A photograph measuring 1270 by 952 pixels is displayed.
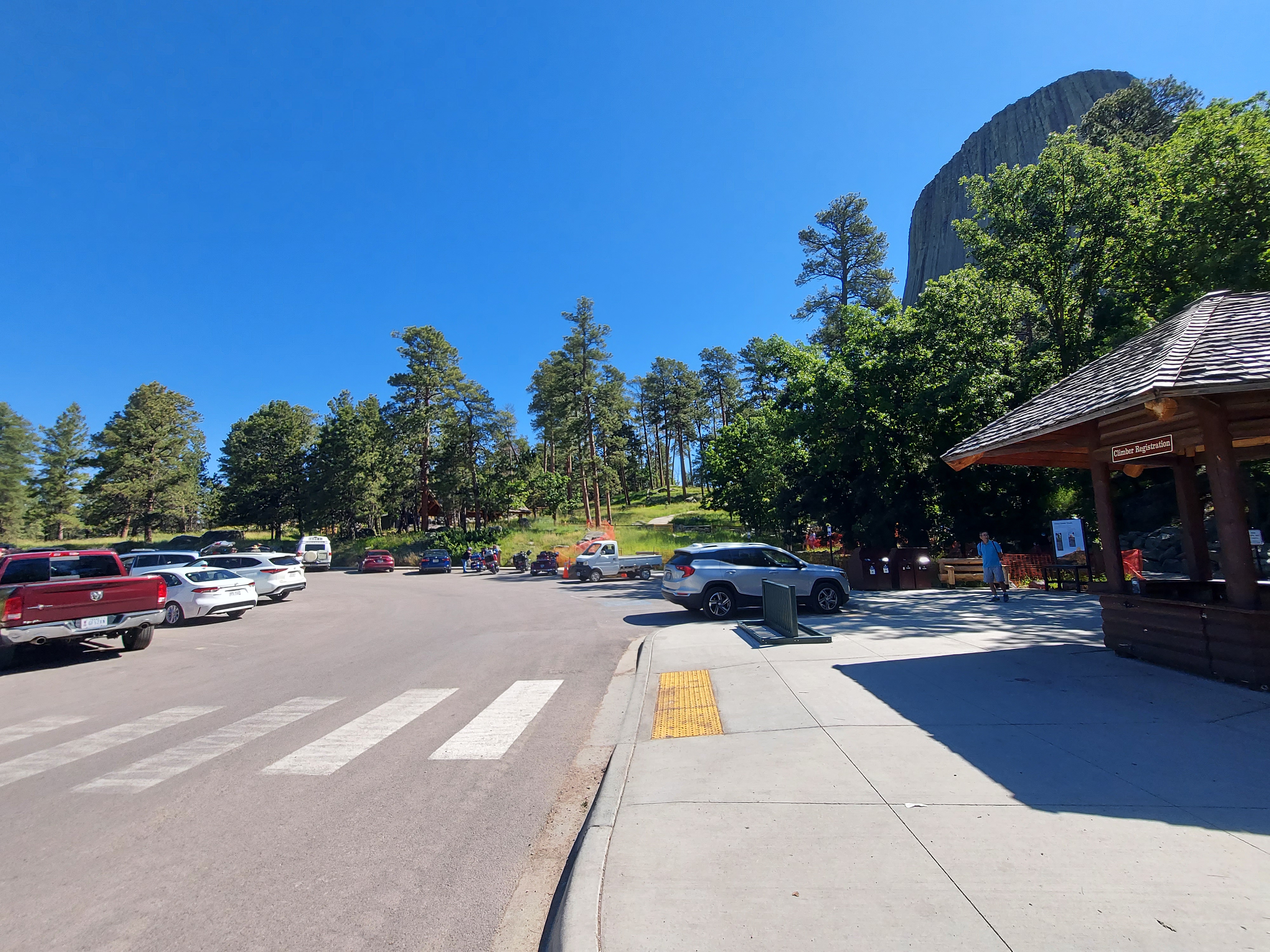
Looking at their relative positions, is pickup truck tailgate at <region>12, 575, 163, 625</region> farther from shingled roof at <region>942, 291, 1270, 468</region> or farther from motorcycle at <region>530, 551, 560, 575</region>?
motorcycle at <region>530, 551, 560, 575</region>

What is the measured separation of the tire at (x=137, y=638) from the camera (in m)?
12.2

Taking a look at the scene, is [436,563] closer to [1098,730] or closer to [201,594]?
[201,594]

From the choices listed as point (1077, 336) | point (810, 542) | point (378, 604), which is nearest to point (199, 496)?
point (378, 604)

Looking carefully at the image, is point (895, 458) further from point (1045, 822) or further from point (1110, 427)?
point (1045, 822)

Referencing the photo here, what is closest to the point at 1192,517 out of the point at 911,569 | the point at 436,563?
the point at 911,569

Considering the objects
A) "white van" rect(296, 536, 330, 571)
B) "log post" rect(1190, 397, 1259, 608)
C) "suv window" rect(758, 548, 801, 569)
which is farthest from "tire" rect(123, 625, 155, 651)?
"white van" rect(296, 536, 330, 571)

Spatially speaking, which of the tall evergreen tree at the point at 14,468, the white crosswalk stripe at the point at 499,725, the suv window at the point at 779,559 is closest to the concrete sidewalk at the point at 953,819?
the white crosswalk stripe at the point at 499,725

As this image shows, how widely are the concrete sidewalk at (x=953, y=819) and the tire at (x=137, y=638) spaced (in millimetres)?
10659

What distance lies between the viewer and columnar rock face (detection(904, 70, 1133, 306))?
184 feet

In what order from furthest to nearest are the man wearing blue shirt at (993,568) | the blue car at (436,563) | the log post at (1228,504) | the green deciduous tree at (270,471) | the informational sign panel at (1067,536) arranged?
the green deciduous tree at (270,471)
the blue car at (436,563)
the informational sign panel at (1067,536)
the man wearing blue shirt at (993,568)
the log post at (1228,504)

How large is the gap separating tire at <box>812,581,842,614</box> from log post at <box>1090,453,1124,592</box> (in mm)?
6242

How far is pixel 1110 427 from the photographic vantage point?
8.34m

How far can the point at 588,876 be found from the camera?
342cm

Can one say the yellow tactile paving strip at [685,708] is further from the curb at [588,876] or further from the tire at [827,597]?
the tire at [827,597]
